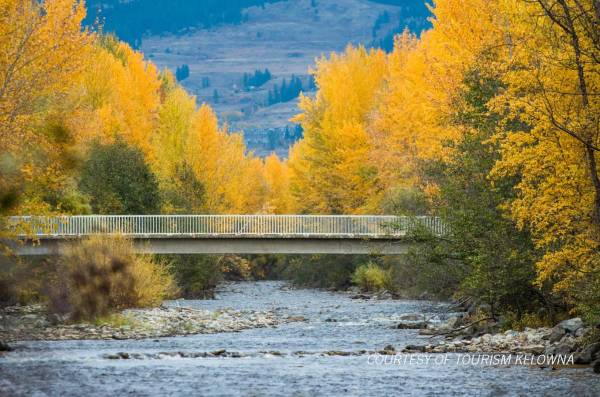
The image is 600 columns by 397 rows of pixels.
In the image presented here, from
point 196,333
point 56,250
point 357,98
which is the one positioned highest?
point 357,98

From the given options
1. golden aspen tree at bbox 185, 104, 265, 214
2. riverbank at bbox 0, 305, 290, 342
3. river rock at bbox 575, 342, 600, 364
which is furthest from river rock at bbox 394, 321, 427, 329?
golden aspen tree at bbox 185, 104, 265, 214

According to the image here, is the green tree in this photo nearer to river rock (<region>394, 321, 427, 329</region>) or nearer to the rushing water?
river rock (<region>394, 321, 427, 329</region>)

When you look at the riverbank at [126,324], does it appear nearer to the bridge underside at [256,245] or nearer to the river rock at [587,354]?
the bridge underside at [256,245]

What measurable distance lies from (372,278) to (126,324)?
26426mm

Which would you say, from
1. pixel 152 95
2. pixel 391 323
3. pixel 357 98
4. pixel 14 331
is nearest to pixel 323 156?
pixel 357 98

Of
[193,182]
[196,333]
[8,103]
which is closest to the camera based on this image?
[8,103]

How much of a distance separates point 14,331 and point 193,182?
115 feet

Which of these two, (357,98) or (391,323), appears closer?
(391,323)

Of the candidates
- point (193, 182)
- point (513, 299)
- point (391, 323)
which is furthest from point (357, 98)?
point (513, 299)

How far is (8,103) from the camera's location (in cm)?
3188

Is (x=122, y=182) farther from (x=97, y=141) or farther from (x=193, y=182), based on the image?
(x=193, y=182)

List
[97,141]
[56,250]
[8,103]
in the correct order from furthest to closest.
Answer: [97,141] → [56,250] → [8,103]

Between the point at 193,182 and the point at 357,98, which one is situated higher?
the point at 357,98

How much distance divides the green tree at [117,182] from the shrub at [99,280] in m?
16.4
